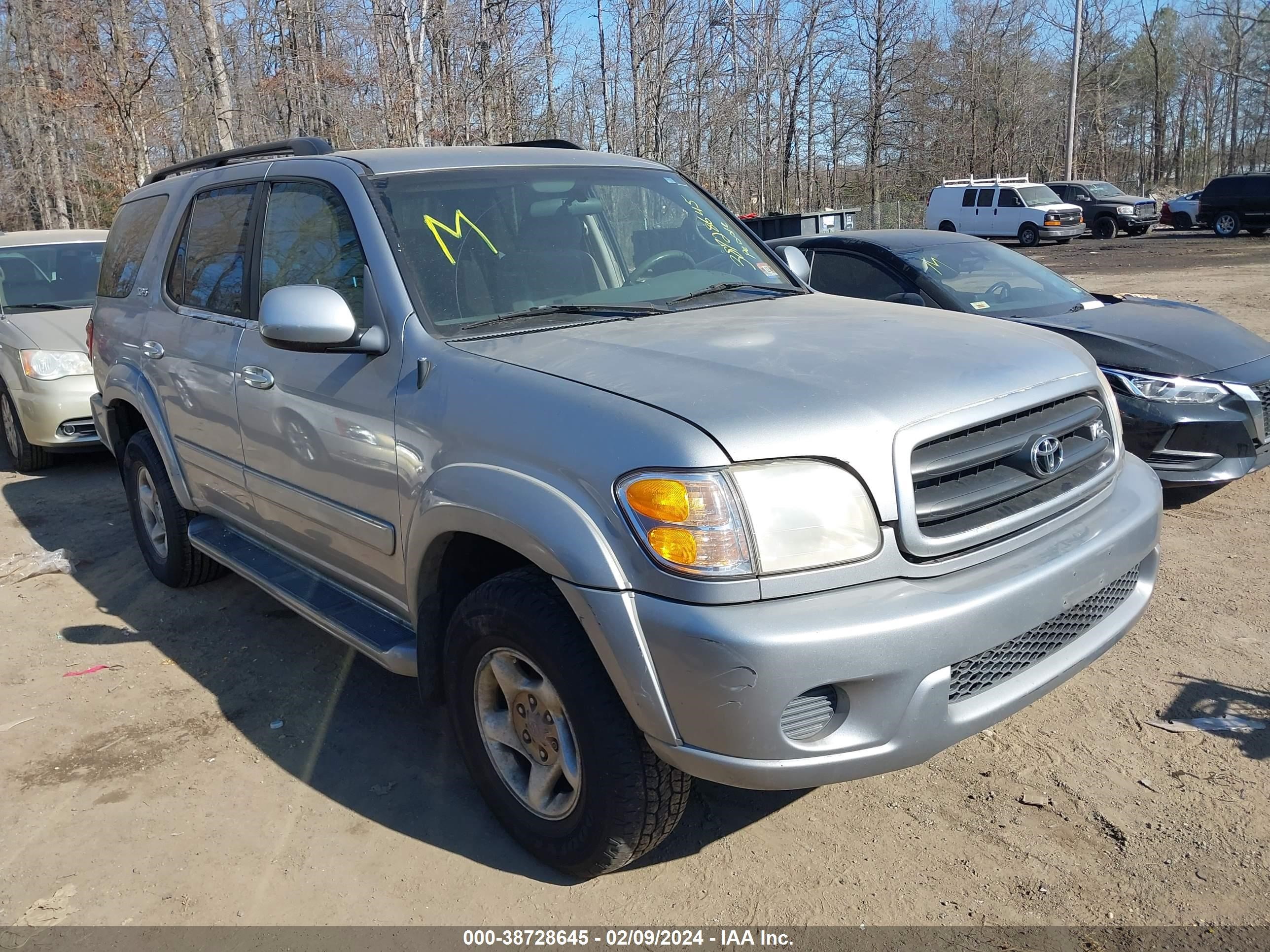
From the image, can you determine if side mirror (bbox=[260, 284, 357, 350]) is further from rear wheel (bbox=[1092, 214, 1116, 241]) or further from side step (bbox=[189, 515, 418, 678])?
rear wheel (bbox=[1092, 214, 1116, 241])

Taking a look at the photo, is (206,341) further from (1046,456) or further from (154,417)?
(1046,456)

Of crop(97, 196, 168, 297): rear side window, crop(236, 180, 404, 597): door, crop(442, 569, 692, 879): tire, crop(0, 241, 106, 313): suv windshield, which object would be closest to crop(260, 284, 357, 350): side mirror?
crop(236, 180, 404, 597): door

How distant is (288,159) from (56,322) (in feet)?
16.6

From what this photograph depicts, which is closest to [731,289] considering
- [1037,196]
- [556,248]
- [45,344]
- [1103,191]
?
[556,248]

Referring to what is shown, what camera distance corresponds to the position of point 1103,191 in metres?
33.7

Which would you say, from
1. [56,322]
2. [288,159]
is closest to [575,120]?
[56,322]

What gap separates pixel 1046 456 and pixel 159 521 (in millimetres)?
4408

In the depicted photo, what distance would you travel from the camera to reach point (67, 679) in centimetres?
438

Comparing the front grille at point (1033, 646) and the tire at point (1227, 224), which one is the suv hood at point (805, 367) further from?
the tire at point (1227, 224)

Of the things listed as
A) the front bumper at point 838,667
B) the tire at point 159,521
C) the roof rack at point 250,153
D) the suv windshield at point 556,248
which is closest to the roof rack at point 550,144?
the suv windshield at point 556,248

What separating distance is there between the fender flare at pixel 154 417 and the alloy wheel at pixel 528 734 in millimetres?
2497

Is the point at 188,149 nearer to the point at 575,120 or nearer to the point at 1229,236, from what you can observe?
the point at 575,120

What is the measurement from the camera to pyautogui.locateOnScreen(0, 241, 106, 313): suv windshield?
8.47 metres

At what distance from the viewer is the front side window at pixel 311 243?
3.42m
